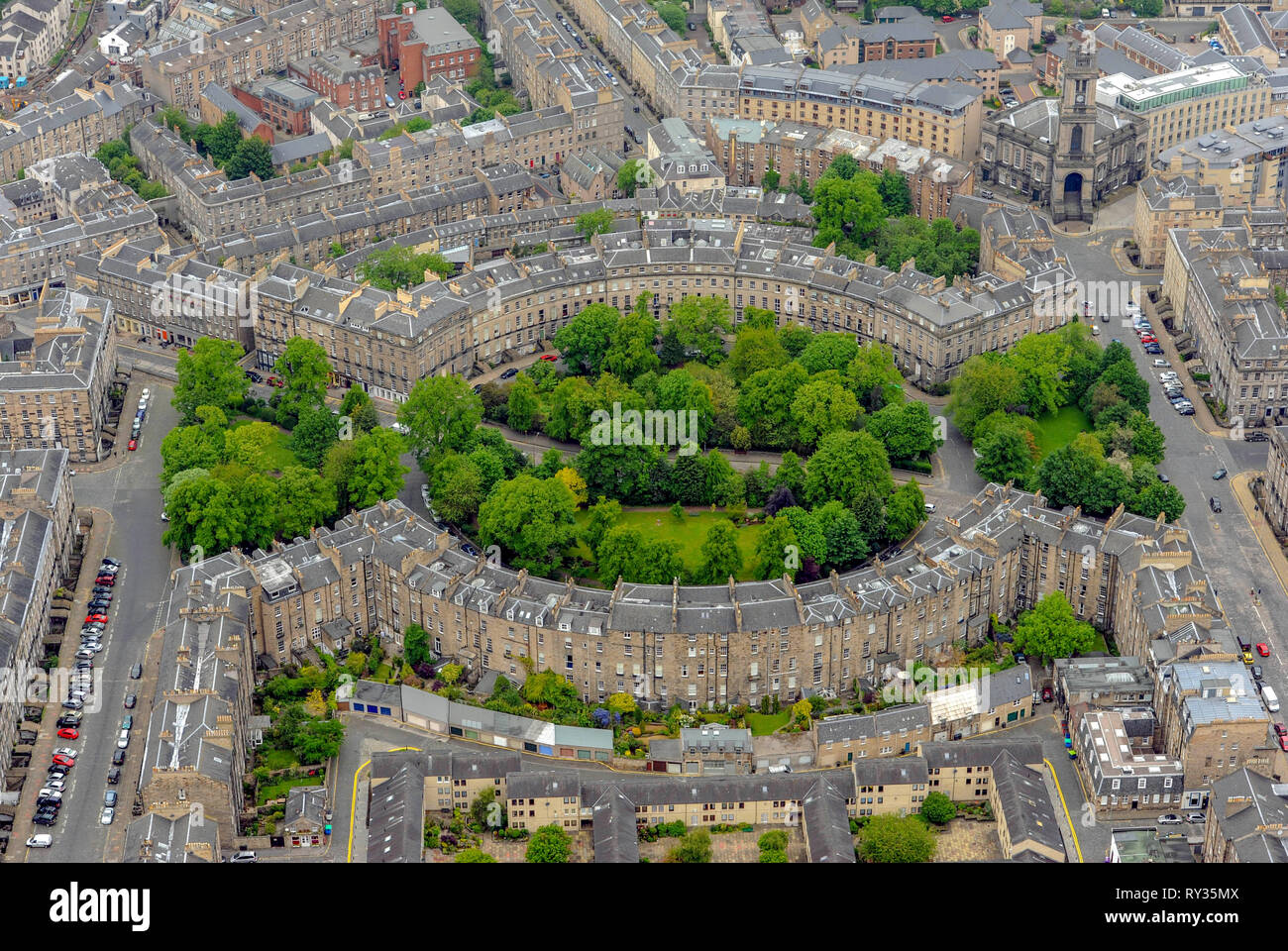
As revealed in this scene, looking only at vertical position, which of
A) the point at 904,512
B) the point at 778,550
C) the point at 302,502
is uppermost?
the point at 302,502

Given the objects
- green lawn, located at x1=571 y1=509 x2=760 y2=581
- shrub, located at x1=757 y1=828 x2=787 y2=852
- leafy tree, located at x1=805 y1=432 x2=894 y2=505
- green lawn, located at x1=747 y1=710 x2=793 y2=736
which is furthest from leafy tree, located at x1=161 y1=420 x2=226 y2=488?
shrub, located at x1=757 y1=828 x2=787 y2=852

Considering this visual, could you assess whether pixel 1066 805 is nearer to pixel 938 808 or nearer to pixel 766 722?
pixel 938 808

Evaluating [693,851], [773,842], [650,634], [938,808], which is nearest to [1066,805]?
[938,808]

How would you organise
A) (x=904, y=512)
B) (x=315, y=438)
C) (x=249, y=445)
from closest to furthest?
1. (x=904, y=512)
2. (x=249, y=445)
3. (x=315, y=438)

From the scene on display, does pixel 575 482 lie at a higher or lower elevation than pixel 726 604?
lower

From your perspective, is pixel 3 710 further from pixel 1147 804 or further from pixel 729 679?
pixel 1147 804

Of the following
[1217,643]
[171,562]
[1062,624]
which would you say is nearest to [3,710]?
[171,562]
